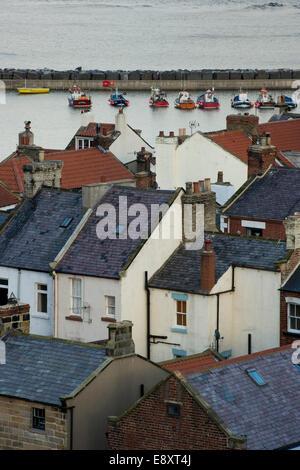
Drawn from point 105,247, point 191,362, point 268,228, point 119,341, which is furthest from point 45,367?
point 268,228

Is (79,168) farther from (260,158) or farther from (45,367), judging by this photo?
(45,367)

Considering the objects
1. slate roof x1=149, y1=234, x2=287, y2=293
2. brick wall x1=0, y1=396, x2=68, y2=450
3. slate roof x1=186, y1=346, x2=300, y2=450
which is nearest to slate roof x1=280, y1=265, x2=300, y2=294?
slate roof x1=149, y1=234, x2=287, y2=293

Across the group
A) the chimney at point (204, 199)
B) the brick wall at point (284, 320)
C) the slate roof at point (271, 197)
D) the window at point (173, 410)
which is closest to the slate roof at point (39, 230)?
the chimney at point (204, 199)

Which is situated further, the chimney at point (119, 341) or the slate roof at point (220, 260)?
the slate roof at point (220, 260)

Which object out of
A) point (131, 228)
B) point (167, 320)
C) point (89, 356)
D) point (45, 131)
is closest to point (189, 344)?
point (167, 320)

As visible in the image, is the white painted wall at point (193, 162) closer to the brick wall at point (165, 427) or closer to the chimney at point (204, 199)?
the chimney at point (204, 199)

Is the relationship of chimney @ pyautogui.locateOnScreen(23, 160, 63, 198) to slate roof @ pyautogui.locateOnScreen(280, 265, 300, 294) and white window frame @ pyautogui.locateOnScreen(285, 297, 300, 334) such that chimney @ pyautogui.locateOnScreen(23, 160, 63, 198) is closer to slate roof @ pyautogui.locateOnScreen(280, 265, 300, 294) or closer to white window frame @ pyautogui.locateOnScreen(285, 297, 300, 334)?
slate roof @ pyautogui.locateOnScreen(280, 265, 300, 294)

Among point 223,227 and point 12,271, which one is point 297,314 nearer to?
point 12,271
